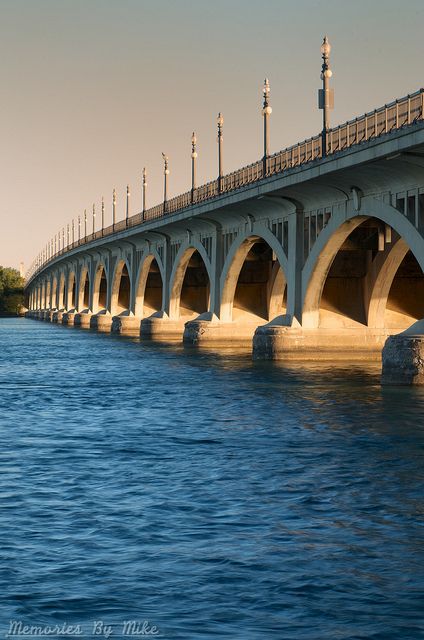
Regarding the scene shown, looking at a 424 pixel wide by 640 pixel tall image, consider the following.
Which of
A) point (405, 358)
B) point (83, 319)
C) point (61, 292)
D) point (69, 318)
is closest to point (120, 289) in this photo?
point (83, 319)

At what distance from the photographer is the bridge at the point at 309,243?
34469mm

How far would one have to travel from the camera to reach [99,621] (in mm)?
9164

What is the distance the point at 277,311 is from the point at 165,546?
50.2 meters

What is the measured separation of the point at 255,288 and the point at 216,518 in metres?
49.3

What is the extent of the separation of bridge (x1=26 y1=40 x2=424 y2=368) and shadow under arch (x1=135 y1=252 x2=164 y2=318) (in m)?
4.03

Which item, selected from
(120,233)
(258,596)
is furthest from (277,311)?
(258,596)

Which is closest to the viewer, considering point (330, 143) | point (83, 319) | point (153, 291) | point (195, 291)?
point (330, 143)

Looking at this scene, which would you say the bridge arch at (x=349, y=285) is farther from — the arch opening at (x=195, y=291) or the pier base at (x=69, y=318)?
the pier base at (x=69, y=318)

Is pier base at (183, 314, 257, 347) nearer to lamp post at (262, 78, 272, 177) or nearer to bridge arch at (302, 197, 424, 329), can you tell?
bridge arch at (302, 197, 424, 329)

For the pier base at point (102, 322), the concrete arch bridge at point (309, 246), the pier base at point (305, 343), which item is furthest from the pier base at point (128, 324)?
the pier base at point (305, 343)

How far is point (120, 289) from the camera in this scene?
104562 millimetres

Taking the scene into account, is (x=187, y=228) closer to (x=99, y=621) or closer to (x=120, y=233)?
(x=120, y=233)

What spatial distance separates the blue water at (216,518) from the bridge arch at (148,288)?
A: 180 ft

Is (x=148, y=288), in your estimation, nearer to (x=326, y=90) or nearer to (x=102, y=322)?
(x=102, y=322)
